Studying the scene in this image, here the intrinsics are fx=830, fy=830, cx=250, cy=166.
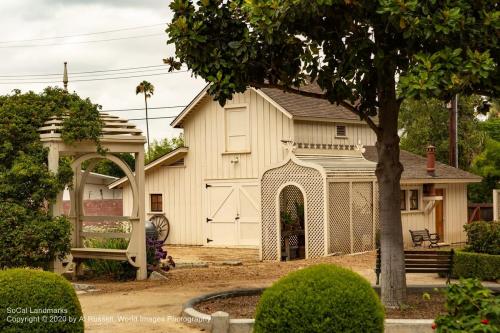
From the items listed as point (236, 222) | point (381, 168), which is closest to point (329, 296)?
point (381, 168)

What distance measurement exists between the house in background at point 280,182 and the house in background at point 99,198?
14.9 metres

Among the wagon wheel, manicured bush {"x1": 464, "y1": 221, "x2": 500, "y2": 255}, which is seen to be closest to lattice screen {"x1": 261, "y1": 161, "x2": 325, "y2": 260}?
manicured bush {"x1": 464, "y1": 221, "x2": 500, "y2": 255}

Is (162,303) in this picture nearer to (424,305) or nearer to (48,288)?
(424,305)

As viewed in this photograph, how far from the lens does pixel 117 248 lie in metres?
19.3

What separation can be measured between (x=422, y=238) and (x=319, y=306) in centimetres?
1945

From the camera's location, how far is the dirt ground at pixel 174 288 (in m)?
12.4

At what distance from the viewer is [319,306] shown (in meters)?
8.58

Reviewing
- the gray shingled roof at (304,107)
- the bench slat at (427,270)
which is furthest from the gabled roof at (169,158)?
the bench slat at (427,270)

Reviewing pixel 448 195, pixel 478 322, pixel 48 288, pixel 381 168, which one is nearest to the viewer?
pixel 478 322

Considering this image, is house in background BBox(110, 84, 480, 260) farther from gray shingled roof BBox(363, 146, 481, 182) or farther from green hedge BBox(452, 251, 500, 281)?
green hedge BBox(452, 251, 500, 281)

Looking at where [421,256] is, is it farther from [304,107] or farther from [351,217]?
[304,107]

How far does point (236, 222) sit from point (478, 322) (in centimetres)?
2132

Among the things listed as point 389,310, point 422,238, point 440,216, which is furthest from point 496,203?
point 389,310

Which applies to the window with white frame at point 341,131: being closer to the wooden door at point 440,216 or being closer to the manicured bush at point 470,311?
the wooden door at point 440,216
